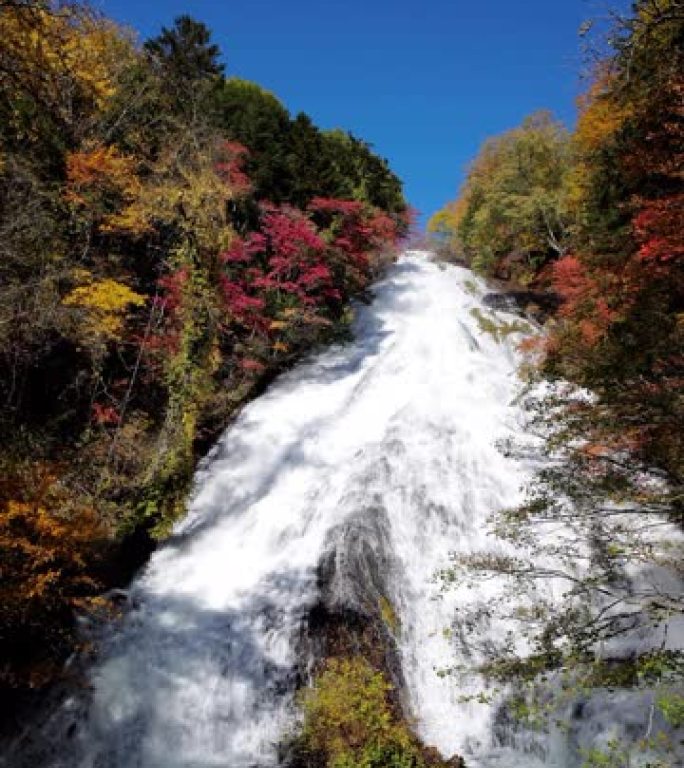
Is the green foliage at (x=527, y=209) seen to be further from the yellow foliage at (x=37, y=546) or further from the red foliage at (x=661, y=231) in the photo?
the yellow foliage at (x=37, y=546)

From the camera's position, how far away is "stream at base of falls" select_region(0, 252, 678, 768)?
9219mm

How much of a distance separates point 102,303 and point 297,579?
30.3ft

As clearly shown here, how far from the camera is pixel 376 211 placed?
28.0 meters

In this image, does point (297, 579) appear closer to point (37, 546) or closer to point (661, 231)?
point (37, 546)

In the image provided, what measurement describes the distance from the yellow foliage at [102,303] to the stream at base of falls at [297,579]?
420 cm

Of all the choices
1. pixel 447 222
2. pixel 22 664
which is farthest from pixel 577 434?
pixel 447 222

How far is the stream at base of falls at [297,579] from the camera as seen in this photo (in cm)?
922

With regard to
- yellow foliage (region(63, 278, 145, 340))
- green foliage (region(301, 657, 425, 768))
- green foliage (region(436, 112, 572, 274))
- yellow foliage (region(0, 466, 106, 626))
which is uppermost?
green foliage (region(436, 112, 572, 274))

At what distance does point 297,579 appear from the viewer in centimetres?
1123

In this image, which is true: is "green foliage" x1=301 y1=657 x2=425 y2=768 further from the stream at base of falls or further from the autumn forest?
the stream at base of falls

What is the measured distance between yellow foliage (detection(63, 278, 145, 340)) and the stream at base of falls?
165 inches

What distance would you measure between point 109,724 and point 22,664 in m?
1.59

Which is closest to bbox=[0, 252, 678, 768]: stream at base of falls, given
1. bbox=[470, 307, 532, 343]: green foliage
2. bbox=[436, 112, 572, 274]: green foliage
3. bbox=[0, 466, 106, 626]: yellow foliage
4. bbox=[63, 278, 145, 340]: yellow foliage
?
bbox=[0, 466, 106, 626]: yellow foliage

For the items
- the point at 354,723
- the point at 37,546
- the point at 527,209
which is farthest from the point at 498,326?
the point at 37,546
